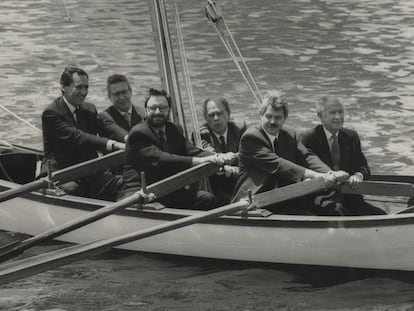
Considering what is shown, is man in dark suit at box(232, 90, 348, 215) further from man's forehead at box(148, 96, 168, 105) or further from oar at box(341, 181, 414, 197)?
man's forehead at box(148, 96, 168, 105)

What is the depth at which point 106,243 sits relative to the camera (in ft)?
26.7

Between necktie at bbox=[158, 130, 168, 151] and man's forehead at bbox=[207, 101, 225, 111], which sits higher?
man's forehead at bbox=[207, 101, 225, 111]

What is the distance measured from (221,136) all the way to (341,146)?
113 centimetres

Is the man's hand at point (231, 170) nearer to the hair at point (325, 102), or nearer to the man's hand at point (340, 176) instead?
the hair at point (325, 102)

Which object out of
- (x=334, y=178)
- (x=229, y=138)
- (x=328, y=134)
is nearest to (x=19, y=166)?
(x=229, y=138)

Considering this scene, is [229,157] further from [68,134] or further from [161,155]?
[68,134]

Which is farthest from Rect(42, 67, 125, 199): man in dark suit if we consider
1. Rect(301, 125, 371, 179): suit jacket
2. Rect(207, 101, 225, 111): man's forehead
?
Rect(301, 125, 371, 179): suit jacket

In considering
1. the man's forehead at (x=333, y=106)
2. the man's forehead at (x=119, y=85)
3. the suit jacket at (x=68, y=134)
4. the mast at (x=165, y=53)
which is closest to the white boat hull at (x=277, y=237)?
the suit jacket at (x=68, y=134)

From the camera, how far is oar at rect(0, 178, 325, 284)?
7.86m

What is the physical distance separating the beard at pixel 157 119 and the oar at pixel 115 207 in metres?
0.47

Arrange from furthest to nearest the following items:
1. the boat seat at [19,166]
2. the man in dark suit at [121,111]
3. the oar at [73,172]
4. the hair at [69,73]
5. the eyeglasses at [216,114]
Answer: the boat seat at [19,166] < the man in dark suit at [121,111] < the hair at [69,73] < the eyeglasses at [216,114] < the oar at [73,172]

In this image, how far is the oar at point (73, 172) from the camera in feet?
30.2

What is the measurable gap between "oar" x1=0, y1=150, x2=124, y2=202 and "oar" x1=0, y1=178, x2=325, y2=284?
1.23 metres

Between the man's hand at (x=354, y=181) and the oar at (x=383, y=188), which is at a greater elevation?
the man's hand at (x=354, y=181)
